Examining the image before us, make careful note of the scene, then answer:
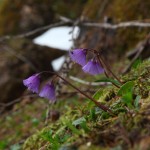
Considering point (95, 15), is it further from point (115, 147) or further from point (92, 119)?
point (115, 147)

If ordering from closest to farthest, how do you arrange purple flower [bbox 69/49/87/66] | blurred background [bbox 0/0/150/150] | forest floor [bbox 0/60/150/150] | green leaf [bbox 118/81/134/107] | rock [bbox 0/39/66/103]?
forest floor [bbox 0/60/150/150] < green leaf [bbox 118/81/134/107] < purple flower [bbox 69/49/87/66] < blurred background [bbox 0/0/150/150] < rock [bbox 0/39/66/103]

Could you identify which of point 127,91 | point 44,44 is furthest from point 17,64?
point 127,91

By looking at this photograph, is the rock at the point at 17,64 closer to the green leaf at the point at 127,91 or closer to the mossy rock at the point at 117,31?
the mossy rock at the point at 117,31

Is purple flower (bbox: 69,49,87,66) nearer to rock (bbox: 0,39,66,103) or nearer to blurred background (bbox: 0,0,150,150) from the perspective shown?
blurred background (bbox: 0,0,150,150)

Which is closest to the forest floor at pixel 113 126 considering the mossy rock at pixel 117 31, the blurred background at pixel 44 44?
the blurred background at pixel 44 44

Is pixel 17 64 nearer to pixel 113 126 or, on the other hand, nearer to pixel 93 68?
pixel 93 68

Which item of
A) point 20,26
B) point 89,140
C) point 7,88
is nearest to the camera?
point 89,140

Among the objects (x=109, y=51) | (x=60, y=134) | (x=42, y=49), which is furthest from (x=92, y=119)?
(x=42, y=49)

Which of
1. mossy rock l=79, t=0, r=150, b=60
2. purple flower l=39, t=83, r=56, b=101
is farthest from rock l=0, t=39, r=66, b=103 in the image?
purple flower l=39, t=83, r=56, b=101

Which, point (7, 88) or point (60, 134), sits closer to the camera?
point (60, 134)
